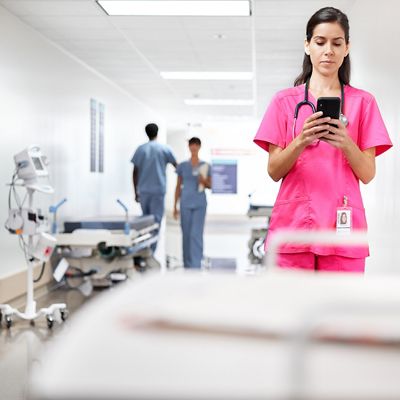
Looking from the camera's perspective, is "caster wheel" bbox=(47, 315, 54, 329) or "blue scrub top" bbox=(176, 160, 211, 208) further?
"blue scrub top" bbox=(176, 160, 211, 208)

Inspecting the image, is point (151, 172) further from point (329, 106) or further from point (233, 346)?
point (233, 346)

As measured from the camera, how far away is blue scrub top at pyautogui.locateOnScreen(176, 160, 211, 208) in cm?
687

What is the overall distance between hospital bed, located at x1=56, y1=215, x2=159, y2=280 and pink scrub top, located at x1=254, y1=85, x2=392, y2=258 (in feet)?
11.3

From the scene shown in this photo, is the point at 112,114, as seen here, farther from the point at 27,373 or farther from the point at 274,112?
the point at 274,112

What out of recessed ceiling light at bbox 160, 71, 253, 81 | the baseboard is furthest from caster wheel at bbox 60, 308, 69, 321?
recessed ceiling light at bbox 160, 71, 253, 81

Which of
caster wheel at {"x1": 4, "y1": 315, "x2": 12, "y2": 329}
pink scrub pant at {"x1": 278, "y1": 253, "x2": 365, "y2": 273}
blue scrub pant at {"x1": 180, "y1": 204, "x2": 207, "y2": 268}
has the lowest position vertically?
caster wheel at {"x1": 4, "y1": 315, "x2": 12, "y2": 329}

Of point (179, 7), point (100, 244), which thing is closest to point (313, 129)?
point (179, 7)

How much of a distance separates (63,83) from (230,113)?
631cm

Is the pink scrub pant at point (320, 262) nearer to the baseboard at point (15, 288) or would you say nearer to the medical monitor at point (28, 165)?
the medical monitor at point (28, 165)

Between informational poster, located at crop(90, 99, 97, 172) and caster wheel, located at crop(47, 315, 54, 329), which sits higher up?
informational poster, located at crop(90, 99, 97, 172)

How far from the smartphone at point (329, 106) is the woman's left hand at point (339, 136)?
0.09 ft

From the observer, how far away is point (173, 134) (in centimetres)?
1611

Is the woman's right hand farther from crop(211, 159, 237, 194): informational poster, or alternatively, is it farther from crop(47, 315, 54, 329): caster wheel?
crop(211, 159, 237, 194): informational poster

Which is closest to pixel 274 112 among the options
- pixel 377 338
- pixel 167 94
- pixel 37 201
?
pixel 377 338
